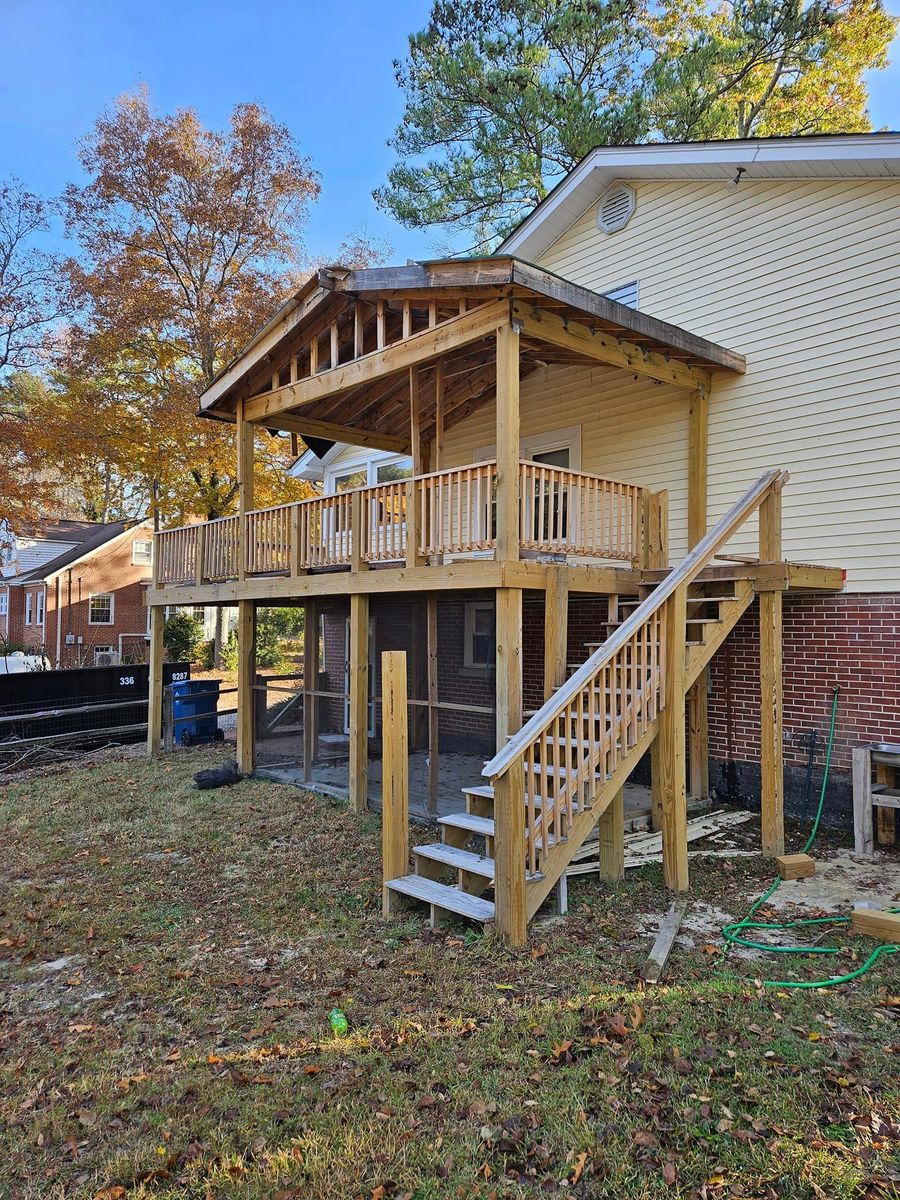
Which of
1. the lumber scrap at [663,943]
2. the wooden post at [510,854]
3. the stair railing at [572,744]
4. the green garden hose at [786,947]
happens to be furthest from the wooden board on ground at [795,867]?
the wooden post at [510,854]

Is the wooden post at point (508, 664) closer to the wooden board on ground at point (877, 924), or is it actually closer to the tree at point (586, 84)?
the wooden board on ground at point (877, 924)

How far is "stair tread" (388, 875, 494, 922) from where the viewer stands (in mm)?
4777

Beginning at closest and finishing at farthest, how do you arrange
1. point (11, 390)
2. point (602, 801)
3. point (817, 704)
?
point (602, 801) < point (817, 704) < point (11, 390)

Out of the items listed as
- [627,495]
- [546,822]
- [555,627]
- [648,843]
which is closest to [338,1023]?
[546,822]

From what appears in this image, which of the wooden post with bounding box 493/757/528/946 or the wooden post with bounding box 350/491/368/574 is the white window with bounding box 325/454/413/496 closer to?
the wooden post with bounding box 350/491/368/574

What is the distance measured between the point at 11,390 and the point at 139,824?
18621mm

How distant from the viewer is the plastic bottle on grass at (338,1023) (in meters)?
3.75

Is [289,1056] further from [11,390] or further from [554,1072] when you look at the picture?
[11,390]

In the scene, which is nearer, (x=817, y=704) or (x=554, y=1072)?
(x=554, y=1072)

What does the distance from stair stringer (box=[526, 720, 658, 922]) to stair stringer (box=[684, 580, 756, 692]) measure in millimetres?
818

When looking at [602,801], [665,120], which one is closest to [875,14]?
[665,120]

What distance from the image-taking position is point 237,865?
683 centimetres

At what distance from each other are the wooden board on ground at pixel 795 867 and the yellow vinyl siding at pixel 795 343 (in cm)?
301

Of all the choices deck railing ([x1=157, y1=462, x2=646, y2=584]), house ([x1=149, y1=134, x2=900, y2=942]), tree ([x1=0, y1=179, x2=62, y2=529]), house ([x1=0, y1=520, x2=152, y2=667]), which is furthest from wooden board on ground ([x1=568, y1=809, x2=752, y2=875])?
house ([x1=0, y1=520, x2=152, y2=667])
